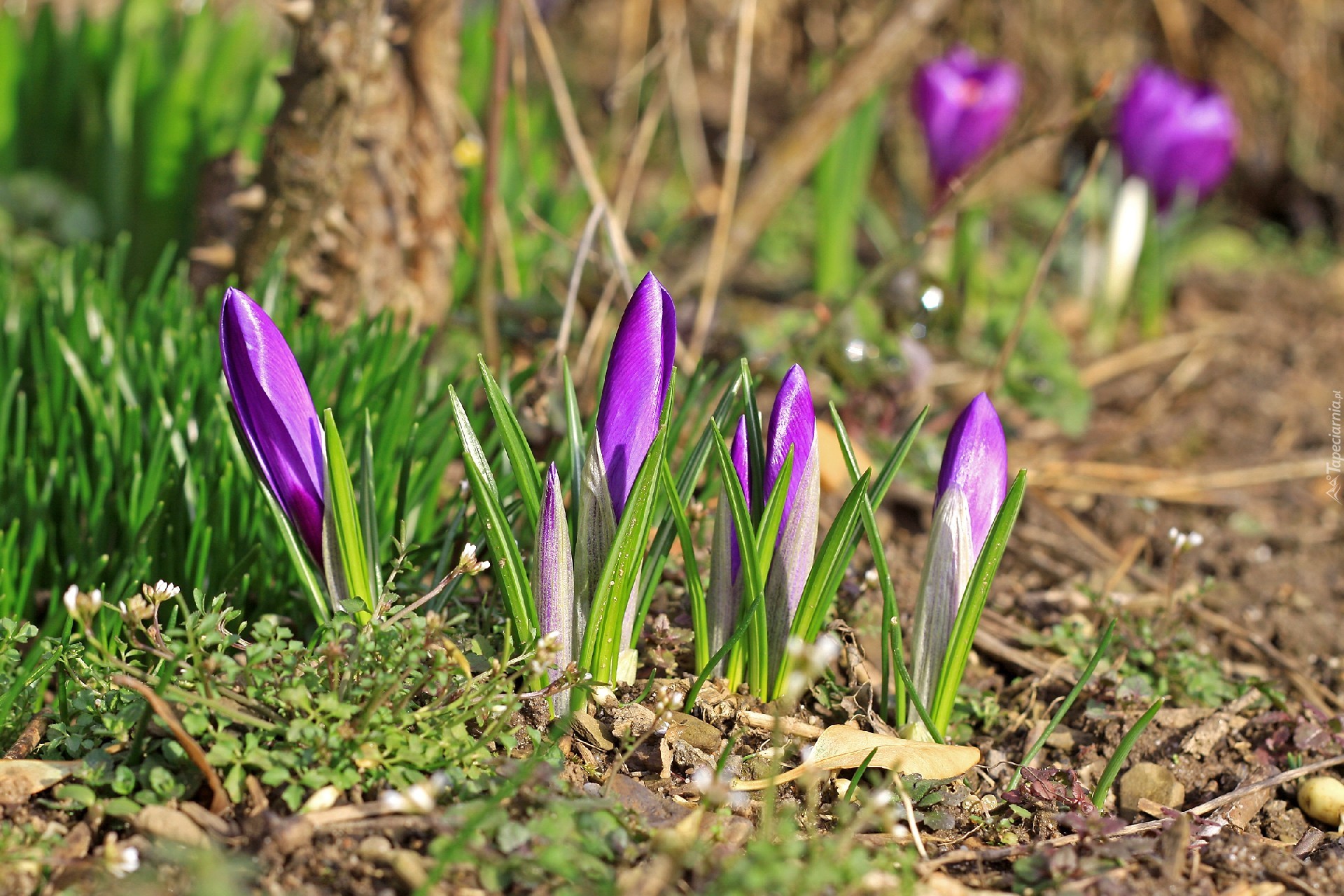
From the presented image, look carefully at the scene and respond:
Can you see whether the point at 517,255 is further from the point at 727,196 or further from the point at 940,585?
the point at 940,585

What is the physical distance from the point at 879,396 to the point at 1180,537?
99 centimetres

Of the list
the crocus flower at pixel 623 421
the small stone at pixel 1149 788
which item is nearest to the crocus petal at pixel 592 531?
the crocus flower at pixel 623 421

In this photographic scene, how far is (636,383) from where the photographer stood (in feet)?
4.29

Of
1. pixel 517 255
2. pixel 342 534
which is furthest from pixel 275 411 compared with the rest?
pixel 517 255

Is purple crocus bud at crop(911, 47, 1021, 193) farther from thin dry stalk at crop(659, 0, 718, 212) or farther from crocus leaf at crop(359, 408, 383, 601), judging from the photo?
crocus leaf at crop(359, 408, 383, 601)

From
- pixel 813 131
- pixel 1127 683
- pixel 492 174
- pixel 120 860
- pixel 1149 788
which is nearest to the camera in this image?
pixel 120 860

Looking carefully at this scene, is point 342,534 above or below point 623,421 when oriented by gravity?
below

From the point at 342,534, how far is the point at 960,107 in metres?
2.51

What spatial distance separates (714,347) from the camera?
2.59 meters

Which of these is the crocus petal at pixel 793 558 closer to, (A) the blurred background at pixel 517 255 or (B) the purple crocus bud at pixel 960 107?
(A) the blurred background at pixel 517 255

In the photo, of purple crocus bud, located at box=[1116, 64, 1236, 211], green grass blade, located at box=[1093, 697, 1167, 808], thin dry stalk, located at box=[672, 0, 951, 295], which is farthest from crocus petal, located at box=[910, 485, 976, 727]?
purple crocus bud, located at box=[1116, 64, 1236, 211]

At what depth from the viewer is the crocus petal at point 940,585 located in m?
1.40

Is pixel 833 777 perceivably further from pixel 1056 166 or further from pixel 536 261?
pixel 1056 166

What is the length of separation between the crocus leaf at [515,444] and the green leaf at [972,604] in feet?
1.71
